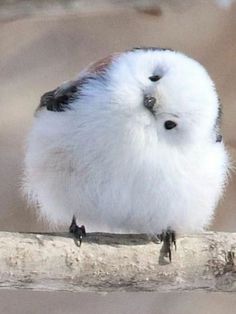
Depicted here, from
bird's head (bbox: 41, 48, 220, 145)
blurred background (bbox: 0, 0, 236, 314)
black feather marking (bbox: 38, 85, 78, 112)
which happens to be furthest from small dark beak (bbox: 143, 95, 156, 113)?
blurred background (bbox: 0, 0, 236, 314)

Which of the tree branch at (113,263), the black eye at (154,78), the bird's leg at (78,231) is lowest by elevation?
the tree branch at (113,263)

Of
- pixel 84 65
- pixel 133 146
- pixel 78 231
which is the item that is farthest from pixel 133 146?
pixel 84 65

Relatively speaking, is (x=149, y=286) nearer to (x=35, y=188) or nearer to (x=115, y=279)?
(x=115, y=279)

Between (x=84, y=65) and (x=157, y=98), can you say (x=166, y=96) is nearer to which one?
(x=157, y=98)

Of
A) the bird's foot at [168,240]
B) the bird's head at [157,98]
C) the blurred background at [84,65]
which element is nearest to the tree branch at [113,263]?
the bird's foot at [168,240]

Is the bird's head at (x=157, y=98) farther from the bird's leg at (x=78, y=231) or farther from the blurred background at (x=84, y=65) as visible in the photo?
the blurred background at (x=84, y=65)

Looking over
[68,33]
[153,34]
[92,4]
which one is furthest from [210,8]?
[92,4]
